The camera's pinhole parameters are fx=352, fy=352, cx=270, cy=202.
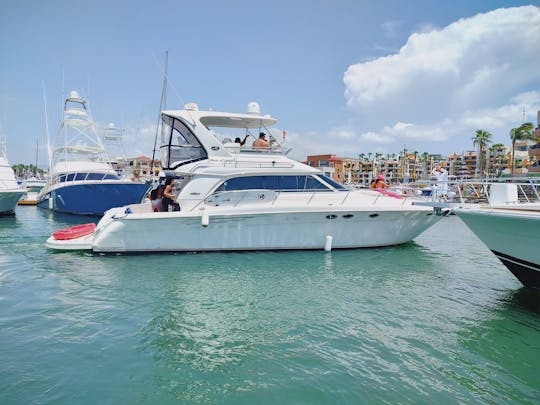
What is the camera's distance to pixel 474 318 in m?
5.68

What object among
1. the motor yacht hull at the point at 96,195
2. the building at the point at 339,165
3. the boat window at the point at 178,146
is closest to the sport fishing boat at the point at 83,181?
the motor yacht hull at the point at 96,195

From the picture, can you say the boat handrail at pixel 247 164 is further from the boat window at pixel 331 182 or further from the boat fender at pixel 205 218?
the boat fender at pixel 205 218

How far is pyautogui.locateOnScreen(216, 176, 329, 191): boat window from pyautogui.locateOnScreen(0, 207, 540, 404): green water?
2.48 meters

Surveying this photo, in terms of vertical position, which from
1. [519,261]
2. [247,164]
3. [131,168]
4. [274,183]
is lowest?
[519,261]

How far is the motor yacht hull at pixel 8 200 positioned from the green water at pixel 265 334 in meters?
14.8

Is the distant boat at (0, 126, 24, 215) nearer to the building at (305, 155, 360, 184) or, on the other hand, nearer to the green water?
the green water

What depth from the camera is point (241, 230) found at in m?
10.1

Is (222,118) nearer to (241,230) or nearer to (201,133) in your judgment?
(201,133)

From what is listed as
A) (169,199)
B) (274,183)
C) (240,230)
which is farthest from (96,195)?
(274,183)

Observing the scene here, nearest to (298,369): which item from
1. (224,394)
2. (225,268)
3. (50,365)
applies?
(224,394)

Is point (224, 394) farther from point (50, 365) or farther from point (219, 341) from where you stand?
point (50, 365)

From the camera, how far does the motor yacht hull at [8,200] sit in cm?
2059

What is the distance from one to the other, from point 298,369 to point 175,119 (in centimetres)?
925

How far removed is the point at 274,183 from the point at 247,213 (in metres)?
1.39
